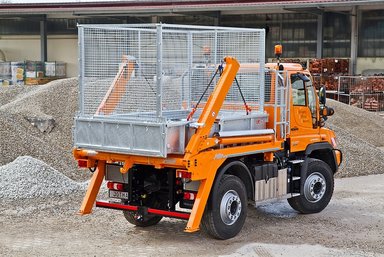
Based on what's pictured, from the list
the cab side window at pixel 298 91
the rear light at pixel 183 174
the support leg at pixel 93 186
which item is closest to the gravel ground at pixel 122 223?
the support leg at pixel 93 186

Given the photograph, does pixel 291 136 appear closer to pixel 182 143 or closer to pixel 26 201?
pixel 182 143

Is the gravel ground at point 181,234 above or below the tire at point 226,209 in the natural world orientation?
below

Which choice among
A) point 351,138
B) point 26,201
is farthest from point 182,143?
point 351,138

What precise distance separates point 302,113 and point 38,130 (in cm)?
1060

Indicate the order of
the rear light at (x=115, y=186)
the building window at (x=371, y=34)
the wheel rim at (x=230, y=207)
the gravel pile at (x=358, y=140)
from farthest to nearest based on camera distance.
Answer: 1. the building window at (x=371, y=34)
2. the gravel pile at (x=358, y=140)
3. the rear light at (x=115, y=186)
4. the wheel rim at (x=230, y=207)

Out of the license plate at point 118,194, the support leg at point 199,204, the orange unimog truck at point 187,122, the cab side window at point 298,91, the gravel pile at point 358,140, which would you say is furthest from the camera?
the gravel pile at point 358,140

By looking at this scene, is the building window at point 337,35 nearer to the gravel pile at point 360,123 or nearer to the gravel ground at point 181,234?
the gravel pile at point 360,123

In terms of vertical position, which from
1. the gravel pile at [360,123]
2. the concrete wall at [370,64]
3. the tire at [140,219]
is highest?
the concrete wall at [370,64]

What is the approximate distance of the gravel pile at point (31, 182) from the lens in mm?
12672

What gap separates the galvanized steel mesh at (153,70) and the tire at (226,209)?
1.35 metres

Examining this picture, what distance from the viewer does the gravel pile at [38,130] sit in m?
16.8

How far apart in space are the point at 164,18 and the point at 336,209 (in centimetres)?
3119

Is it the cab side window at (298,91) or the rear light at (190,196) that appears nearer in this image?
the rear light at (190,196)

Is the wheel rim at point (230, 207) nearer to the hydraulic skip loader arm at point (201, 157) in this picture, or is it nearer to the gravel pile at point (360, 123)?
the hydraulic skip loader arm at point (201, 157)
